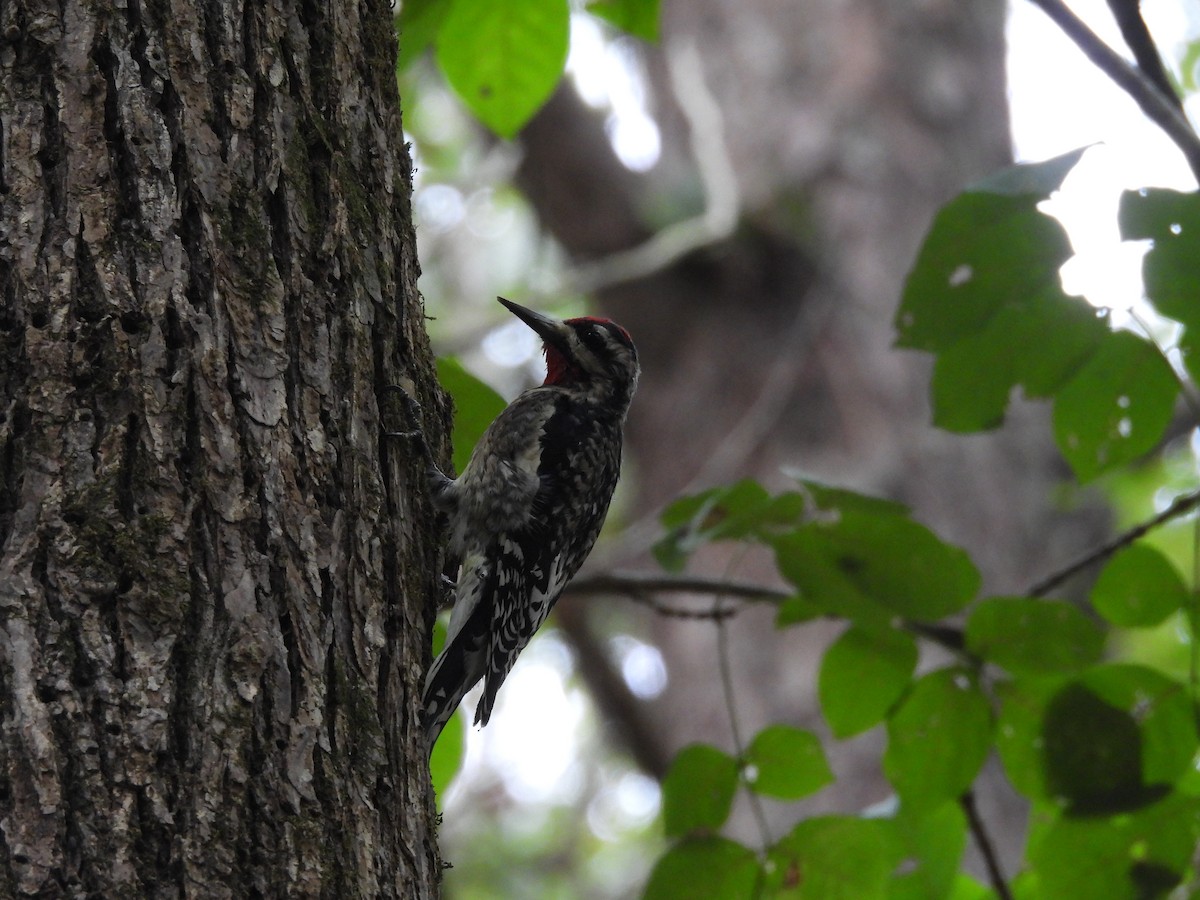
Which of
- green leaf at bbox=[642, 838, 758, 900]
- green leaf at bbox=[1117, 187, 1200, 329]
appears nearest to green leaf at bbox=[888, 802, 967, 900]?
green leaf at bbox=[642, 838, 758, 900]

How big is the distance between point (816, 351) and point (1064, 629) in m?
3.06

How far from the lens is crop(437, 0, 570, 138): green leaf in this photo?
2.65m

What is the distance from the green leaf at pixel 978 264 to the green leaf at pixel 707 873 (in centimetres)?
119

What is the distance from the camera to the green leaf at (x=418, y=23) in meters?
2.71

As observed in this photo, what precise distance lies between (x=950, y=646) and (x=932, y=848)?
1.52 ft

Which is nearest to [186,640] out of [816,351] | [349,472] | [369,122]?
[349,472]

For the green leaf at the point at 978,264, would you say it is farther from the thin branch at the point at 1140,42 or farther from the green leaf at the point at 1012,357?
the thin branch at the point at 1140,42

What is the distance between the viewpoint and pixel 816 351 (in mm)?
5660

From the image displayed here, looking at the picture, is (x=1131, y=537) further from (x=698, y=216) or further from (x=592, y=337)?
(x=698, y=216)

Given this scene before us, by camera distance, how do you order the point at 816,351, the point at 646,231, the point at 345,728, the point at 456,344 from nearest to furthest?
the point at 345,728 → the point at 816,351 → the point at 646,231 → the point at 456,344

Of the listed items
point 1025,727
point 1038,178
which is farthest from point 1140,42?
point 1025,727

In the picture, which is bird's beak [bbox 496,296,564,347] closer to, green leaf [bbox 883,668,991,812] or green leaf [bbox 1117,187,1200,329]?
green leaf [bbox 883,668,991,812]

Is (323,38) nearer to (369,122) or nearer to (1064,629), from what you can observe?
(369,122)

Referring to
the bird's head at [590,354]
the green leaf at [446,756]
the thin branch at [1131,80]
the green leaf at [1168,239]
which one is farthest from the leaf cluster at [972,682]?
the bird's head at [590,354]
